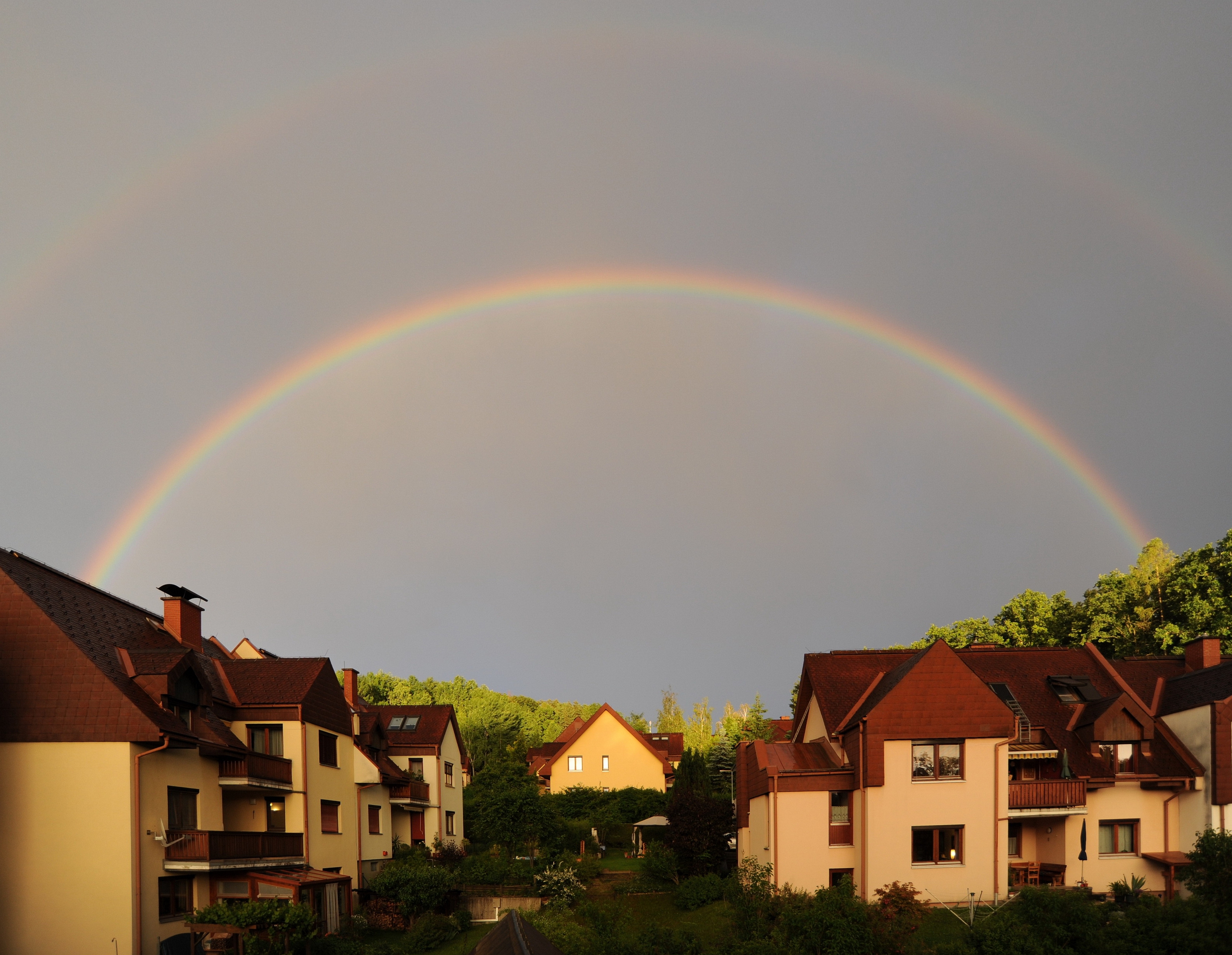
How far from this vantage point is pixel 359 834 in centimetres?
4341

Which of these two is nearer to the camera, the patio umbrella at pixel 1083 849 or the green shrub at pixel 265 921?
the green shrub at pixel 265 921

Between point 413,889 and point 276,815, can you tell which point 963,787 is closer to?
point 413,889

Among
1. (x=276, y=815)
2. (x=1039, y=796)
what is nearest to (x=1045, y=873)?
(x=1039, y=796)

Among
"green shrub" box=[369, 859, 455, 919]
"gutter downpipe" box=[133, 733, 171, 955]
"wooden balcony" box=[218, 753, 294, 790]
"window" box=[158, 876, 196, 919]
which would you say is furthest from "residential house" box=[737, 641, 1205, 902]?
"gutter downpipe" box=[133, 733, 171, 955]

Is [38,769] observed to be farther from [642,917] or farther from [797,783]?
[797,783]

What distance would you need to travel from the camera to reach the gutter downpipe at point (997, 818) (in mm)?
35031

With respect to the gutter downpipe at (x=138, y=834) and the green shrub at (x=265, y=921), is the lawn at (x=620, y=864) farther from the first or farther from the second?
the gutter downpipe at (x=138, y=834)

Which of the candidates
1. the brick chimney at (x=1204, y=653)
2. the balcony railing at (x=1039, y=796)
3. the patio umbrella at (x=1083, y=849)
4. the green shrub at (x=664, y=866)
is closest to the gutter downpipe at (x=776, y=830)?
the balcony railing at (x=1039, y=796)

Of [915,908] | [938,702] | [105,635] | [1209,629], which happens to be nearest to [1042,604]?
[1209,629]

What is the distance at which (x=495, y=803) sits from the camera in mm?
49938

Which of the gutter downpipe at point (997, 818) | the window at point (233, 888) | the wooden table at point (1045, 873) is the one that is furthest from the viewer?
the wooden table at point (1045, 873)

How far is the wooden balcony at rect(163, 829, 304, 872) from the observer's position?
94.7ft

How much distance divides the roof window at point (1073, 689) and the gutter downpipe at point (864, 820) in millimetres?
12021

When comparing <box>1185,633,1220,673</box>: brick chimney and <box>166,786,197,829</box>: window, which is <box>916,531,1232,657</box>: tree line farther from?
<box>166,786,197,829</box>: window
